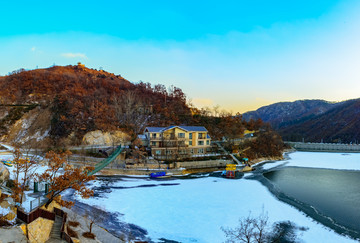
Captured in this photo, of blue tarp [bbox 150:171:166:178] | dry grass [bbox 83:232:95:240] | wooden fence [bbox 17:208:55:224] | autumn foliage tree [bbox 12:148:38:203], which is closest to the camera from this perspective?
wooden fence [bbox 17:208:55:224]

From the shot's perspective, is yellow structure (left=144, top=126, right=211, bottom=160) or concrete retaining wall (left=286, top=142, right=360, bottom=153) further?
concrete retaining wall (left=286, top=142, right=360, bottom=153)

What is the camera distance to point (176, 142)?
4050 centimetres

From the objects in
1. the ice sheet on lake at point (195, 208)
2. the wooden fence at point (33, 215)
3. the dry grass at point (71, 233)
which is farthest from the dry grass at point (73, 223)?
the ice sheet on lake at point (195, 208)

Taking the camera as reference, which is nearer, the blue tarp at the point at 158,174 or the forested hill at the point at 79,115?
the blue tarp at the point at 158,174

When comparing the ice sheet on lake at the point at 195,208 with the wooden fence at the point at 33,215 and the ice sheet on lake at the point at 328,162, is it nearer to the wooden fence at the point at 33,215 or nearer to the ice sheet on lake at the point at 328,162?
the wooden fence at the point at 33,215

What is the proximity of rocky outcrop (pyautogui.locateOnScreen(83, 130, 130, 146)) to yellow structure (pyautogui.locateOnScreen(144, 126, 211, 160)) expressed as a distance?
229 inches

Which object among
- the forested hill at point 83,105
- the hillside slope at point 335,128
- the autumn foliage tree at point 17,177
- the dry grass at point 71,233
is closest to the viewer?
the dry grass at point 71,233

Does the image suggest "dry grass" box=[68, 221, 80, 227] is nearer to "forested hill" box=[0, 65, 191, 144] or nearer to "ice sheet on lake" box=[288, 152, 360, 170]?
"forested hill" box=[0, 65, 191, 144]

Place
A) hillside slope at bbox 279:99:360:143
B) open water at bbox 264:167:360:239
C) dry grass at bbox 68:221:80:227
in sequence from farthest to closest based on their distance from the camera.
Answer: hillside slope at bbox 279:99:360:143 < open water at bbox 264:167:360:239 < dry grass at bbox 68:221:80:227

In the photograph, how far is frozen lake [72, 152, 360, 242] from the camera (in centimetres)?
1594

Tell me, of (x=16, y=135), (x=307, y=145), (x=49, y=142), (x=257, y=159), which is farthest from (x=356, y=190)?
(x=307, y=145)

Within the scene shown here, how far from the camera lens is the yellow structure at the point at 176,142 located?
3984cm

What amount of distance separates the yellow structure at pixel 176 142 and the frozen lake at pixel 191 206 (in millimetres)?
9304

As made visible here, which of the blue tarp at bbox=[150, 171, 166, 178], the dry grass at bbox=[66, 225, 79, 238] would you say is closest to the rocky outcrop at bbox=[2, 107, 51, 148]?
the blue tarp at bbox=[150, 171, 166, 178]
